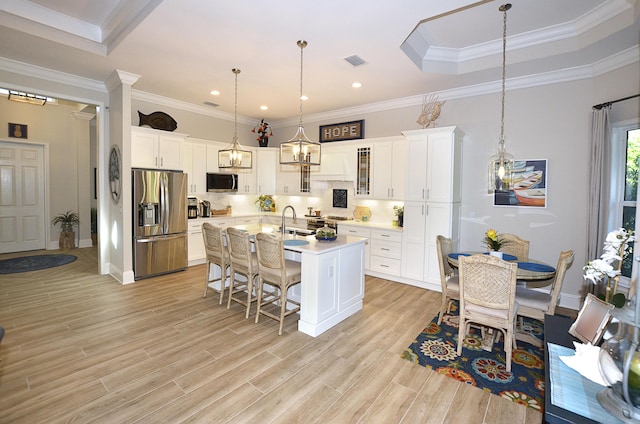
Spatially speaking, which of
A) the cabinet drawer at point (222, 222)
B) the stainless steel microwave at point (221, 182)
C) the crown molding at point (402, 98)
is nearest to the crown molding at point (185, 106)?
the crown molding at point (402, 98)

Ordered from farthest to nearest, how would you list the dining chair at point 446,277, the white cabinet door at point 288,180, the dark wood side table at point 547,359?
1. the white cabinet door at point 288,180
2. the dining chair at point 446,277
3. the dark wood side table at point 547,359

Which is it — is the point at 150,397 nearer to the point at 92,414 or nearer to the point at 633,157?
the point at 92,414

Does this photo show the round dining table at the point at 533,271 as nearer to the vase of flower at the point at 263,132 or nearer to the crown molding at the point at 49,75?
the vase of flower at the point at 263,132

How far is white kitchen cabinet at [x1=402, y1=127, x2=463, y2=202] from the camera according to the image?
4.68 metres

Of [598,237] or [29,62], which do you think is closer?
[598,237]

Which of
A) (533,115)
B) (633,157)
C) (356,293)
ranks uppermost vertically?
(533,115)

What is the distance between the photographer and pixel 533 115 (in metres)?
4.42

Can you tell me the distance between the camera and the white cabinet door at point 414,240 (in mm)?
4949

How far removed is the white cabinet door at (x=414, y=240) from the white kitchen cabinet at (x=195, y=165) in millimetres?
4122

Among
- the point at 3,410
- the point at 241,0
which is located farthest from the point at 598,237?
the point at 3,410

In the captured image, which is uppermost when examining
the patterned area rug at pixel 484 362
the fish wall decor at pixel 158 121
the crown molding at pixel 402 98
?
the crown molding at pixel 402 98

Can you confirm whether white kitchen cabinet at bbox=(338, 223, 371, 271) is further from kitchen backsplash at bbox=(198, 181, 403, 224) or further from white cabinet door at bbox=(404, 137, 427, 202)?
white cabinet door at bbox=(404, 137, 427, 202)

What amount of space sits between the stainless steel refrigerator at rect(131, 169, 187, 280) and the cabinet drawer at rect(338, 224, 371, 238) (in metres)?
2.92

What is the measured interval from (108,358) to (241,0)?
349 cm
